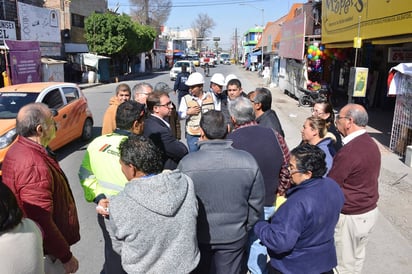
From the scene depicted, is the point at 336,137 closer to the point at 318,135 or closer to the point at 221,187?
the point at 318,135

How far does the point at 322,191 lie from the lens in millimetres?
2479

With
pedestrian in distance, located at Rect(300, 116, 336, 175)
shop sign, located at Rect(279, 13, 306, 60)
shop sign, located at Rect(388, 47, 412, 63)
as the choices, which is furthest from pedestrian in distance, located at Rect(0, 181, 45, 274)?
shop sign, located at Rect(279, 13, 306, 60)

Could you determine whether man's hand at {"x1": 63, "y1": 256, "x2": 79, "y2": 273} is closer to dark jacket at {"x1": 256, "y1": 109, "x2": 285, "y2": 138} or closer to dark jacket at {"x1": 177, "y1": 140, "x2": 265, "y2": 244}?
dark jacket at {"x1": 177, "y1": 140, "x2": 265, "y2": 244}

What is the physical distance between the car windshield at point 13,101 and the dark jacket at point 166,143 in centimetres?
534

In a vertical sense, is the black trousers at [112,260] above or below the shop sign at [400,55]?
below

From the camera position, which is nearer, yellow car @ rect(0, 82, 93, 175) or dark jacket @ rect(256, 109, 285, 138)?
dark jacket @ rect(256, 109, 285, 138)

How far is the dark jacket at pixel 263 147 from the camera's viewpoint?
3.29m

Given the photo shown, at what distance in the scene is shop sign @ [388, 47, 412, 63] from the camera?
1238 cm

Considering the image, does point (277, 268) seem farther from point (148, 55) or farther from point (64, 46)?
point (148, 55)

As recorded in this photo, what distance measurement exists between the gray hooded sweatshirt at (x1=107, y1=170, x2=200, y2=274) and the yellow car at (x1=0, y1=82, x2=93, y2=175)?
A: 563 centimetres

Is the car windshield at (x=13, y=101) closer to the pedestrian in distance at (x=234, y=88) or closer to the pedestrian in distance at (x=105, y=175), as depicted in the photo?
the pedestrian in distance at (x=234, y=88)

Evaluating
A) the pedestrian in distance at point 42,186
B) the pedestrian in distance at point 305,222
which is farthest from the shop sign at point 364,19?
the pedestrian in distance at point 42,186

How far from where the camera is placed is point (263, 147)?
3.29 metres

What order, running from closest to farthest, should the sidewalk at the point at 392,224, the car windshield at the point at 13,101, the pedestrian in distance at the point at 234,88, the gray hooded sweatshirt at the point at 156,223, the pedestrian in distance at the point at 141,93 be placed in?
the gray hooded sweatshirt at the point at 156,223 < the sidewalk at the point at 392,224 < the pedestrian in distance at the point at 141,93 < the pedestrian in distance at the point at 234,88 < the car windshield at the point at 13,101
